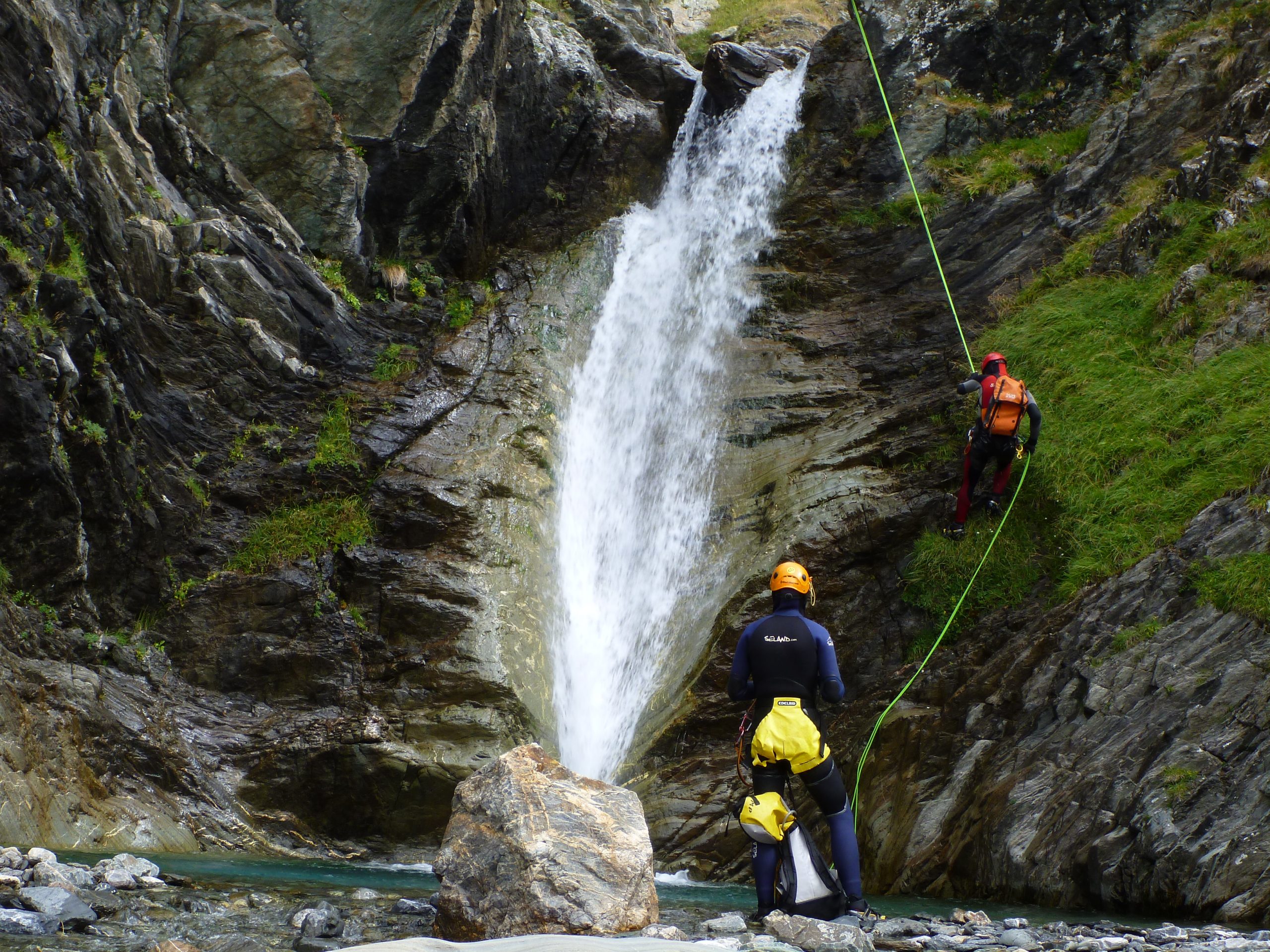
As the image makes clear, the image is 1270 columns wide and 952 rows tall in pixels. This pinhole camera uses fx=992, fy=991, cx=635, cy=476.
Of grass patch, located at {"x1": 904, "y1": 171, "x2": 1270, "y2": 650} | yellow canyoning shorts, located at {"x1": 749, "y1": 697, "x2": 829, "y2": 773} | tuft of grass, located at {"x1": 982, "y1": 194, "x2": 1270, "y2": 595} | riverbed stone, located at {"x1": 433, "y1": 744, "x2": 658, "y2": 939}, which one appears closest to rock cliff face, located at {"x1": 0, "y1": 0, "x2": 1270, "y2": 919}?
grass patch, located at {"x1": 904, "y1": 171, "x2": 1270, "y2": 650}

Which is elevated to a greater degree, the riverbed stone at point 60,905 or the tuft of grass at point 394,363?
the tuft of grass at point 394,363

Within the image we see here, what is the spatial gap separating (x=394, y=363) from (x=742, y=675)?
35.2ft

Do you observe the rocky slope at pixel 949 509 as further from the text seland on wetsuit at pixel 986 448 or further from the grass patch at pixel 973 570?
the text seland on wetsuit at pixel 986 448

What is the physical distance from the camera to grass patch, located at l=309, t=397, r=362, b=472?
47.2ft

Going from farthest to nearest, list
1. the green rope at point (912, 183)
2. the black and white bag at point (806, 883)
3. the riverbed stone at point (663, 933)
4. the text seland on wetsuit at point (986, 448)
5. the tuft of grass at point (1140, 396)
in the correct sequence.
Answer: the green rope at point (912, 183) < the text seland on wetsuit at point (986, 448) < the tuft of grass at point (1140, 396) < the black and white bag at point (806, 883) < the riverbed stone at point (663, 933)

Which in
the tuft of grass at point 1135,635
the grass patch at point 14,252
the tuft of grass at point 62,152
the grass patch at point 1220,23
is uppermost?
the grass patch at point 1220,23

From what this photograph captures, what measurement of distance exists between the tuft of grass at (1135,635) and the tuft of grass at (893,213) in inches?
409

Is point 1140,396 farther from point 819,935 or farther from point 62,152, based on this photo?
point 62,152

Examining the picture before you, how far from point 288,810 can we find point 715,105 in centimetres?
1582

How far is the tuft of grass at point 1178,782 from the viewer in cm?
666

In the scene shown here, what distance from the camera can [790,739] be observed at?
633 centimetres

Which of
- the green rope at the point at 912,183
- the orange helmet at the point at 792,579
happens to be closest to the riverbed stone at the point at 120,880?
the orange helmet at the point at 792,579

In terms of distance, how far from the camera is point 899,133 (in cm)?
1834

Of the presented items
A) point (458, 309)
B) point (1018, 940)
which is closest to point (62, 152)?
point (458, 309)
